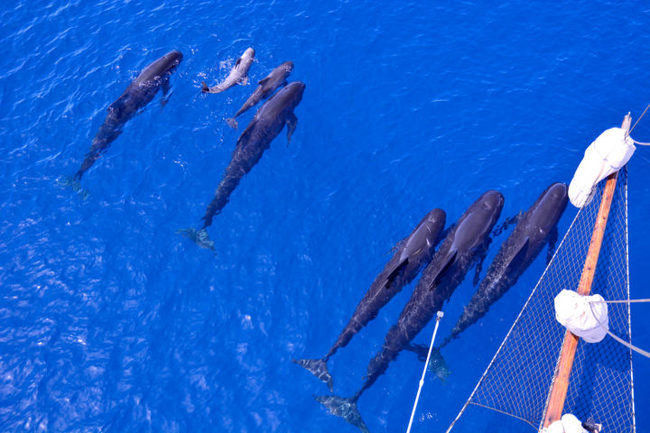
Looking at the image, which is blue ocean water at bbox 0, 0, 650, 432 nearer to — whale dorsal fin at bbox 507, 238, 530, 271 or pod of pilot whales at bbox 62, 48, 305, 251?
pod of pilot whales at bbox 62, 48, 305, 251

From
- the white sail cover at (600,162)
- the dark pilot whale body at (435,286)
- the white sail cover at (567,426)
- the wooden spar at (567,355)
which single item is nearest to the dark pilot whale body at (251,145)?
the dark pilot whale body at (435,286)

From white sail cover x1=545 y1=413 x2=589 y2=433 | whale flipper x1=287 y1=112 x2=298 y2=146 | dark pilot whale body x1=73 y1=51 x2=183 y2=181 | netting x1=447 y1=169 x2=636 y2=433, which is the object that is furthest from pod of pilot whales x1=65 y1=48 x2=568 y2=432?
white sail cover x1=545 y1=413 x2=589 y2=433

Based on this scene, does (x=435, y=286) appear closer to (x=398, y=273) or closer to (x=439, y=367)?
(x=398, y=273)

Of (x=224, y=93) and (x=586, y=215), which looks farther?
(x=224, y=93)

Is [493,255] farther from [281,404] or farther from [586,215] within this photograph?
[281,404]

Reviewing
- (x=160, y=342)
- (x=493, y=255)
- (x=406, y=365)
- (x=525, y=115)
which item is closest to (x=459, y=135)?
(x=525, y=115)

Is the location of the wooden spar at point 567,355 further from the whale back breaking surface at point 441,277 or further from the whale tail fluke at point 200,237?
the whale tail fluke at point 200,237
